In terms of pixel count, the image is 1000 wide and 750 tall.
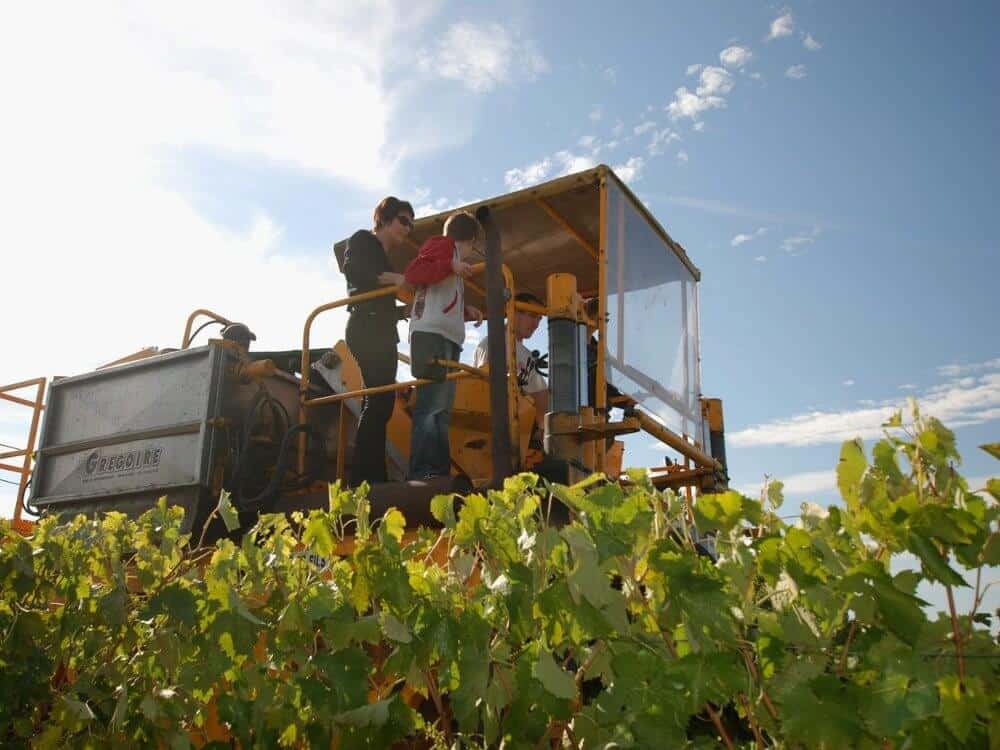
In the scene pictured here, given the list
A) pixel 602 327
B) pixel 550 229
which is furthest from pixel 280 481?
pixel 550 229

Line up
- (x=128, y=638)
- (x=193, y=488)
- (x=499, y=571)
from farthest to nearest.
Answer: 1. (x=193, y=488)
2. (x=128, y=638)
3. (x=499, y=571)

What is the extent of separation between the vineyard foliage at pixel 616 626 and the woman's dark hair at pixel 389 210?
359 centimetres

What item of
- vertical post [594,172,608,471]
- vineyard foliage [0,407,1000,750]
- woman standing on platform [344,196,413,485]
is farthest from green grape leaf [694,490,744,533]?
woman standing on platform [344,196,413,485]

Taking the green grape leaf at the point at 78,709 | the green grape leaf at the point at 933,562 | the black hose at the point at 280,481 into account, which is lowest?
the green grape leaf at the point at 78,709

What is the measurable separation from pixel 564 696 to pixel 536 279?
5584mm

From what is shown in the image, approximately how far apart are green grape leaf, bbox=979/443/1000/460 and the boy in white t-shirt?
3404 mm

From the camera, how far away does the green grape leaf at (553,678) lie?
46.6 inches

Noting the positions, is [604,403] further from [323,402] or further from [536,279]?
[536,279]

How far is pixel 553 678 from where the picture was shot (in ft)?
3.92

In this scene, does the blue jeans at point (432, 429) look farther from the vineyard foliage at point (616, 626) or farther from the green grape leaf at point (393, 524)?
the green grape leaf at point (393, 524)

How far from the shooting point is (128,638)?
215 cm

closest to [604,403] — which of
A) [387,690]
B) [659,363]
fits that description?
[659,363]

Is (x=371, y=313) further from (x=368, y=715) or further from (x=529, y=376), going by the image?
(x=368, y=715)

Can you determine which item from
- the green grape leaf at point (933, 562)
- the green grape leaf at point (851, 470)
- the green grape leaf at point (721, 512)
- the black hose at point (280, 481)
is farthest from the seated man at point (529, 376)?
the green grape leaf at point (933, 562)
